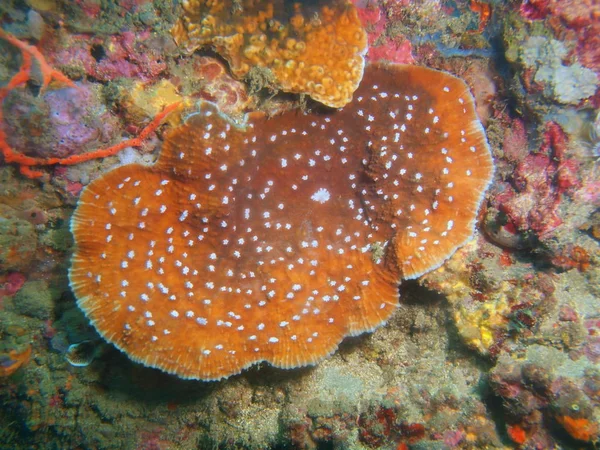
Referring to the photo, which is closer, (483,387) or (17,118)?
(17,118)

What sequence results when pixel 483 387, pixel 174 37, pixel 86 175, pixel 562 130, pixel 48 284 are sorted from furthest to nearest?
pixel 483 387 < pixel 48 284 < pixel 562 130 < pixel 86 175 < pixel 174 37

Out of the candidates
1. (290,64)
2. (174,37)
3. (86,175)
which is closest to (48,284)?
(86,175)

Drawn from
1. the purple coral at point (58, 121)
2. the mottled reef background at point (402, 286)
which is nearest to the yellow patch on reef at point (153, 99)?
the mottled reef background at point (402, 286)

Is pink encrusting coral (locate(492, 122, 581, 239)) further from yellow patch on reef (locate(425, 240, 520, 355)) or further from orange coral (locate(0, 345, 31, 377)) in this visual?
orange coral (locate(0, 345, 31, 377))

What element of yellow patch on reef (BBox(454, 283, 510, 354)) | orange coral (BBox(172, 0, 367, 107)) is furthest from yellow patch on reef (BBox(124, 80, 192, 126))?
yellow patch on reef (BBox(454, 283, 510, 354))

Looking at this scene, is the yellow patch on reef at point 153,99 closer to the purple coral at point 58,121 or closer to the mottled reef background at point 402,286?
the mottled reef background at point 402,286

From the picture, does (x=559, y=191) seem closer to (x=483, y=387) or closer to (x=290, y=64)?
(x=483, y=387)

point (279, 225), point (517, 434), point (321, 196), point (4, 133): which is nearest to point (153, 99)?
point (4, 133)
